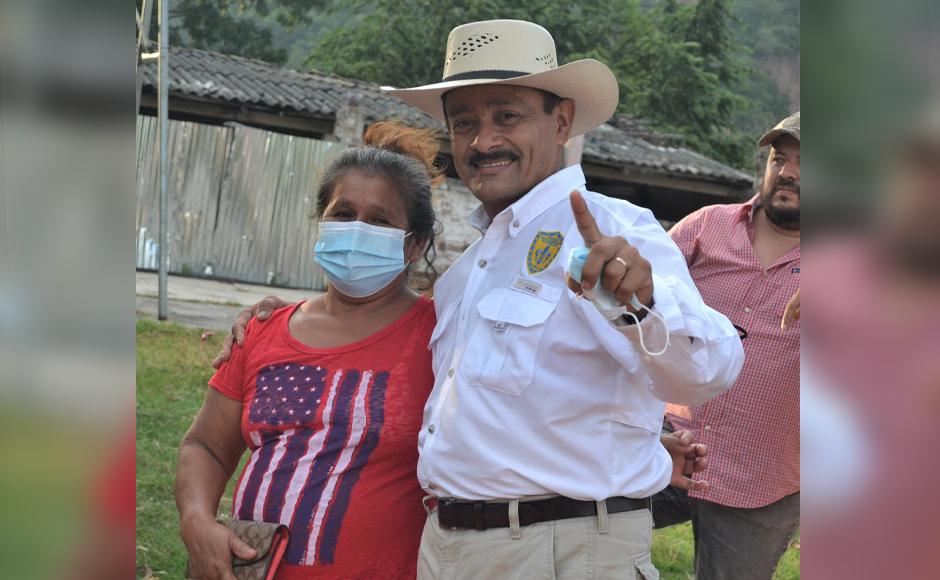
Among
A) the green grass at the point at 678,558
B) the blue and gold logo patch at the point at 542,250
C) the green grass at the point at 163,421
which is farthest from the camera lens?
the green grass at the point at 678,558

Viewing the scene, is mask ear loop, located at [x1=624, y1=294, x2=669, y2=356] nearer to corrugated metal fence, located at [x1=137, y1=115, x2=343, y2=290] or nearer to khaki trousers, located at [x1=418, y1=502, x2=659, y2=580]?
khaki trousers, located at [x1=418, y1=502, x2=659, y2=580]

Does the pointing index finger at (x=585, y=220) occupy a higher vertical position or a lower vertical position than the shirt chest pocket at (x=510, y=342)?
higher

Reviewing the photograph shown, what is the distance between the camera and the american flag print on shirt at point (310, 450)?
8.16 ft

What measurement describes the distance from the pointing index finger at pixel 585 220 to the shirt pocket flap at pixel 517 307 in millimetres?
458

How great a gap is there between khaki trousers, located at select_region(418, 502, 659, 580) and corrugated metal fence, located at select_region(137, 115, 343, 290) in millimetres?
11899

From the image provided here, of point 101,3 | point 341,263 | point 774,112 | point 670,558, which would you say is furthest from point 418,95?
point 774,112

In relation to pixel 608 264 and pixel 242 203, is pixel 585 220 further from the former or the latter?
pixel 242 203

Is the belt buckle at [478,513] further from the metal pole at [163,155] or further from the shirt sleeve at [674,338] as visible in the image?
the metal pole at [163,155]

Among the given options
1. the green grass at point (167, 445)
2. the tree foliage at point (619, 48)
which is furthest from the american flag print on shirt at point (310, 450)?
the tree foliage at point (619, 48)

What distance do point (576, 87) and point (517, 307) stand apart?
667 mm

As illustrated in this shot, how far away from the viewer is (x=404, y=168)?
113 inches

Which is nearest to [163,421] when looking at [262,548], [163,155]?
[163,155]

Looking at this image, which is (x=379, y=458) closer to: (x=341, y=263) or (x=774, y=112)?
(x=341, y=263)

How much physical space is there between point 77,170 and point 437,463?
173cm
